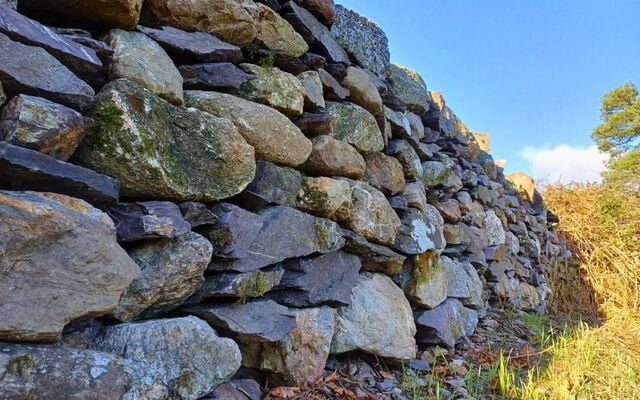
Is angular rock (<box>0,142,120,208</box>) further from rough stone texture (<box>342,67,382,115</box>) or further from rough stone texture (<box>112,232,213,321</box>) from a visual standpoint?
rough stone texture (<box>342,67,382,115</box>)

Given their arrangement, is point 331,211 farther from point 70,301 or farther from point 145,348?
point 70,301

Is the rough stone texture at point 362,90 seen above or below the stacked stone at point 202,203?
above

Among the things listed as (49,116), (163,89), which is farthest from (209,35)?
(49,116)

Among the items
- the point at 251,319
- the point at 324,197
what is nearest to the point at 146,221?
the point at 251,319

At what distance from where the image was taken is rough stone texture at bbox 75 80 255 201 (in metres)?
1.26

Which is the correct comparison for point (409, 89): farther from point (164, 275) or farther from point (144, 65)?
point (164, 275)

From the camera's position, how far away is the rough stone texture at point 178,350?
118 centimetres

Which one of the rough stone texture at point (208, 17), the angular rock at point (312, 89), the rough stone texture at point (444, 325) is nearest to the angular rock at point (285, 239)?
the angular rock at point (312, 89)

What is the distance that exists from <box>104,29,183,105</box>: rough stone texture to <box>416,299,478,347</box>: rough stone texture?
1971 mm

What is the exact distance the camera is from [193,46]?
1.67 meters

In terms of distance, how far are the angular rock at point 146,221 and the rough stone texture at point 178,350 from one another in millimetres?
272

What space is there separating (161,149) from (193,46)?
56 cm

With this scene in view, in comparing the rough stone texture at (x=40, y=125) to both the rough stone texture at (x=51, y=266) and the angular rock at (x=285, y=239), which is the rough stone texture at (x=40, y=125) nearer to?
the rough stone texture at (x=51, y=266)

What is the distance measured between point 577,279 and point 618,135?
9.82m
